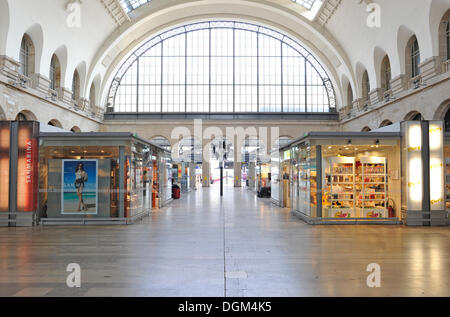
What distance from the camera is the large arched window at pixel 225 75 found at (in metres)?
41.7

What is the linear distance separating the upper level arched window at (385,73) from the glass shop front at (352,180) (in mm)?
19075

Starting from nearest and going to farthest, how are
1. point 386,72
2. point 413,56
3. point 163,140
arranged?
point 413,56
point 386,72
point 163,140

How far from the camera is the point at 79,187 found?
1337 centimetres

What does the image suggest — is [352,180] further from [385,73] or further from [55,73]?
[55,73]

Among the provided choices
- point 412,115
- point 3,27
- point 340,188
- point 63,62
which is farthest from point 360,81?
point 3,27

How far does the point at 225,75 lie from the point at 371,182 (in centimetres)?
3064
